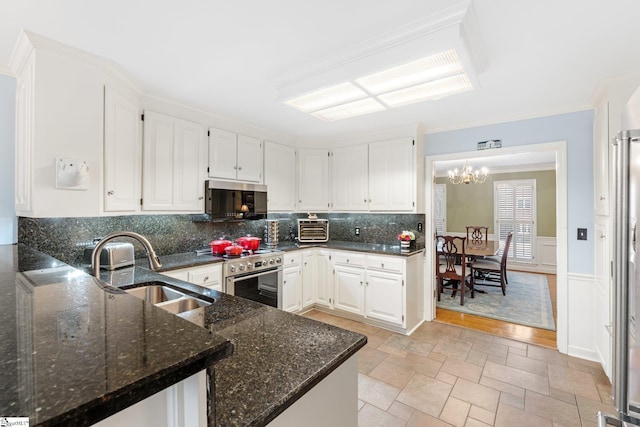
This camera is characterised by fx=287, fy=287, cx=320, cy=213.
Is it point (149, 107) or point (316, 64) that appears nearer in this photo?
point (316, 64)

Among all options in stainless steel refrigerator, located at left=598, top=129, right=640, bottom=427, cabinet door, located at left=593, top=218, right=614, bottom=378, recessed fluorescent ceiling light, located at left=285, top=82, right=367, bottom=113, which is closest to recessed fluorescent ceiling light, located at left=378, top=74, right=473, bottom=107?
recessed fluorescent ceiling light, located at left=285, top=82, right=367, bottom=113

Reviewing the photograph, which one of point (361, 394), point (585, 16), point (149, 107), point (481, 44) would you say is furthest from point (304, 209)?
point (585, 16)

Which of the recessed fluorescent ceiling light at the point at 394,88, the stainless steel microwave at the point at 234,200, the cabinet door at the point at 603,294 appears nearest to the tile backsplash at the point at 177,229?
the stainless steel microwave at the point at 234,200

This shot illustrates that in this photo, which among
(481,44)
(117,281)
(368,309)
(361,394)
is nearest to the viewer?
(481,44)

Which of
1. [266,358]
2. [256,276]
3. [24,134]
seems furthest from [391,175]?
[24,134]

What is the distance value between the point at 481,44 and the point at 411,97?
24.6 inches

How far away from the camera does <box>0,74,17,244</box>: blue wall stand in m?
2.10

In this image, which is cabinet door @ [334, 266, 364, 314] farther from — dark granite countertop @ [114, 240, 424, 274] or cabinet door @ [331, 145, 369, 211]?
cabinet door @ [331, 145, 369, 211]

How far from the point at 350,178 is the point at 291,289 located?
1688 mm

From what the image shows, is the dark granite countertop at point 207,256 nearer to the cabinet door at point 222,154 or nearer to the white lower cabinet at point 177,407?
the cabinet door at point 222,154

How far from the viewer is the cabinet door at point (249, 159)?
11.2 feet

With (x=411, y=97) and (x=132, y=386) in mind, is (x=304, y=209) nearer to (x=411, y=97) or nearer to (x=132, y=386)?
(x=411, y=97)

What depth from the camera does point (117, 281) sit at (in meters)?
1.90

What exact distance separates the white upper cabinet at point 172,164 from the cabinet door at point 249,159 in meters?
0.47
